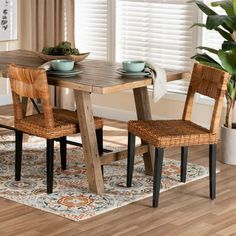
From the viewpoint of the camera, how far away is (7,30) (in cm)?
732

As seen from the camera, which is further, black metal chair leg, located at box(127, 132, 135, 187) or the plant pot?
the plant pot

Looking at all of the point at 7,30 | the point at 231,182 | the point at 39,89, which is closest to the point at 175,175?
the point at 231,182

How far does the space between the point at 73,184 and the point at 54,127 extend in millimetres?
476

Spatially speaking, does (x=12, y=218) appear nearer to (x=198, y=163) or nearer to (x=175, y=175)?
(x=175, y=175)

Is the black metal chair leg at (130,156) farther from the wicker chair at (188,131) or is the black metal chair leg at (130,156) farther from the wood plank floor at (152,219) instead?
the wood plank floor at (152,219)

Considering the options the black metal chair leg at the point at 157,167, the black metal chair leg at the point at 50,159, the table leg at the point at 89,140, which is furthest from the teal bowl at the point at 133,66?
the black metal chair leg at the point at 50,159

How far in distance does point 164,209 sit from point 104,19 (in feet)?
9.89

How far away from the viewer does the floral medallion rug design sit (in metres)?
4.36

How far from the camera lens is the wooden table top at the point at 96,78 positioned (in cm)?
429

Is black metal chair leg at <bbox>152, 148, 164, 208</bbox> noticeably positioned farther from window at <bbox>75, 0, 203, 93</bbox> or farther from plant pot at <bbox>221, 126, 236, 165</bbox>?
window at <bbox>75, 0, 203, 93</bbox>

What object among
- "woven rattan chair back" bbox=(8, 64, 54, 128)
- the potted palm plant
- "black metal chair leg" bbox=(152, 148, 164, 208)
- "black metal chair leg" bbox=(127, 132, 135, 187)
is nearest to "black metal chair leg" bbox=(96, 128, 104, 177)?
"black metal chair leg" bbox=(127, 132, 135, 187)

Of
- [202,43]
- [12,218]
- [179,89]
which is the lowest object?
[12,218]

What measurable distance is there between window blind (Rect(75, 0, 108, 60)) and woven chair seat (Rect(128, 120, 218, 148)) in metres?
2.48

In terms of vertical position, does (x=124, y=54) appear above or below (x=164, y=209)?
above
